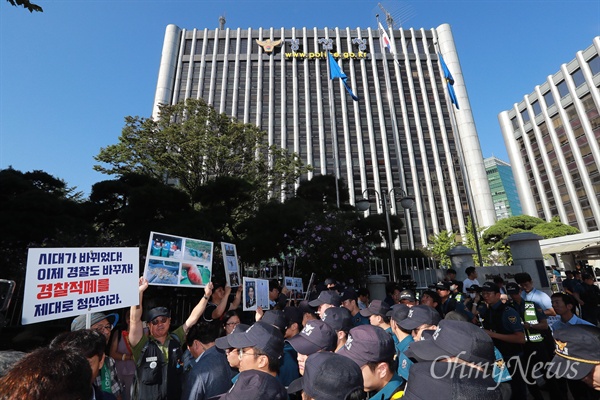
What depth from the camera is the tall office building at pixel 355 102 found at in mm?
44469

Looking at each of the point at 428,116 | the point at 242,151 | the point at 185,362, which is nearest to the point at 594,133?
the point at 428,116

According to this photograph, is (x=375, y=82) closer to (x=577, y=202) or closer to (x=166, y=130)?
(x=577, y=202)

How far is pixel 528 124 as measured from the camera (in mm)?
52531

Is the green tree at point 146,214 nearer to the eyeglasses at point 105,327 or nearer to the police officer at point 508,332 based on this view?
the eyeglasses at point 105,327

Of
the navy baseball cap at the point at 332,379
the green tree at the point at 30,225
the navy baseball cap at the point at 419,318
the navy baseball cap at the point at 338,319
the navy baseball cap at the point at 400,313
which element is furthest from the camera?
the green tree at the point at 30,225

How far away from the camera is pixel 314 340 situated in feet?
8.77

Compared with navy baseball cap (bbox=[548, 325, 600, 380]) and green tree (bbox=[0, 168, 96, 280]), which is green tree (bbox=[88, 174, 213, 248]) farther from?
navy baseball cap (bbox=[548, 325, 600, 380])

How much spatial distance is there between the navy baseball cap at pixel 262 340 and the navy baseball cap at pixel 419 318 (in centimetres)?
149

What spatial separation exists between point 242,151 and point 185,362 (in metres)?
18.1

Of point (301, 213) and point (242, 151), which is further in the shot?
point (242, 151)

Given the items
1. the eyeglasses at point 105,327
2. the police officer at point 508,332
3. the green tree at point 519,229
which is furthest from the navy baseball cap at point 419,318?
the green tree at point 519,229

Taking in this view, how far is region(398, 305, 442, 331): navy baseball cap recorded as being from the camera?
3.03 m

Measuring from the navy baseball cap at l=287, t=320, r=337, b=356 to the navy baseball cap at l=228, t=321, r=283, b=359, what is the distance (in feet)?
1.50

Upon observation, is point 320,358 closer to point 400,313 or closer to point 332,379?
point 332,379
